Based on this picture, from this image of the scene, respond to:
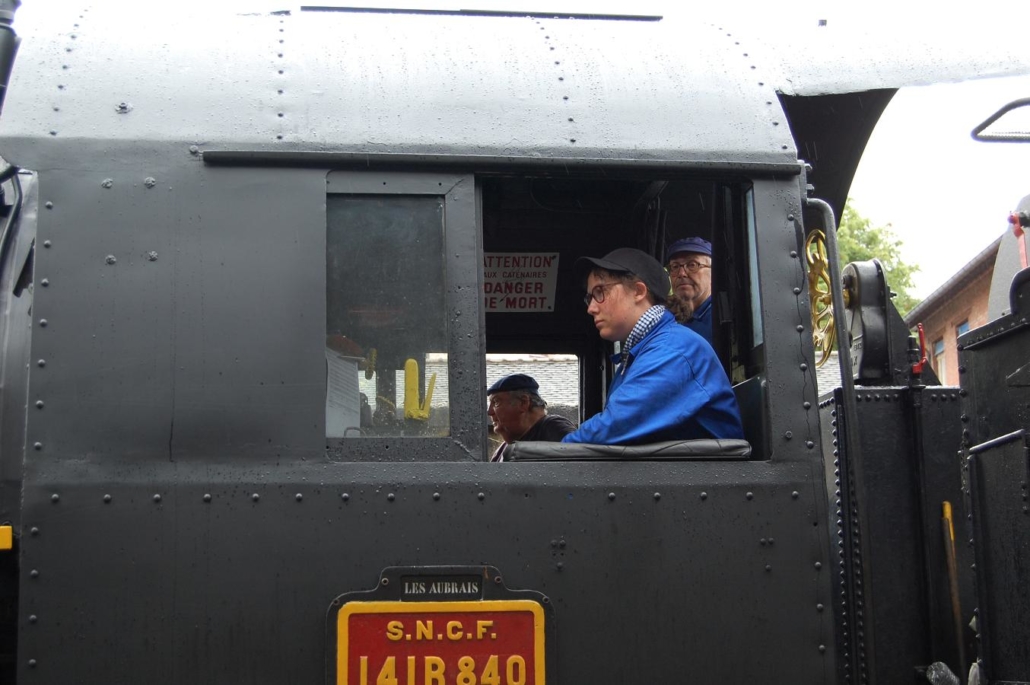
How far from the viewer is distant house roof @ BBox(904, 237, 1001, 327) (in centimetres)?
2122

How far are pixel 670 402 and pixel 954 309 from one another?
→ 931 inches

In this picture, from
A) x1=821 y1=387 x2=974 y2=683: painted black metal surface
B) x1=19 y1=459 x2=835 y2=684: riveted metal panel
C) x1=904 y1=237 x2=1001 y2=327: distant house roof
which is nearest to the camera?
x1=19 y1=459 x2=835 y2=684: riveted metal panel

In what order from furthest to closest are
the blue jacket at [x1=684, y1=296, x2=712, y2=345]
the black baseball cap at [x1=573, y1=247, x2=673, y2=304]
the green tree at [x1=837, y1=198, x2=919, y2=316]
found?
the green tree at [x1=837, y1=198, x2=919, y2=316] → the blue jacket at [x1=684, y1=296, x2=712, y2=345] → the black baseball cap at [x1=573, y1=247, x2=673, y2=304]

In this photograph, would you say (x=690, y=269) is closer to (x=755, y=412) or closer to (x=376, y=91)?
(x=755, y=412)

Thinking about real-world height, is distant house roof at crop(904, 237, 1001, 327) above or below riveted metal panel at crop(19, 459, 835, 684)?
above

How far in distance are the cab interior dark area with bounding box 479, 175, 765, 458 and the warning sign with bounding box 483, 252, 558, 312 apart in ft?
0.11

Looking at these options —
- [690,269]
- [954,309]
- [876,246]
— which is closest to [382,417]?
[690,269]

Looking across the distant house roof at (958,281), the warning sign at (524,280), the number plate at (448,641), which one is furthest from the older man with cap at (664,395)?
the distant house roof at (958,281)

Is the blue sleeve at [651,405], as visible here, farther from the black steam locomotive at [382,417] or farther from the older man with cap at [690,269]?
the older man with cap at [690,269]

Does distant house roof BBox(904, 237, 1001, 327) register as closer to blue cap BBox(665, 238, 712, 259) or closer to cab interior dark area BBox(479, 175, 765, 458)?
cab interior dark area BBox(479, 175, 765, 458)

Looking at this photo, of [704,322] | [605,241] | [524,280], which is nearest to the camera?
[704,322]

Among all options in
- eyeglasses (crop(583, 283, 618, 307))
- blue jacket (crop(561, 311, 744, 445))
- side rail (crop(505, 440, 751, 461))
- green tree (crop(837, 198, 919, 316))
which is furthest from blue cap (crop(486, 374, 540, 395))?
green tree (crop(837, 198, 919, 316))

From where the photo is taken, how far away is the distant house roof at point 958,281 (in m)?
21.2

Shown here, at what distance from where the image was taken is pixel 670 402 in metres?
3.15
